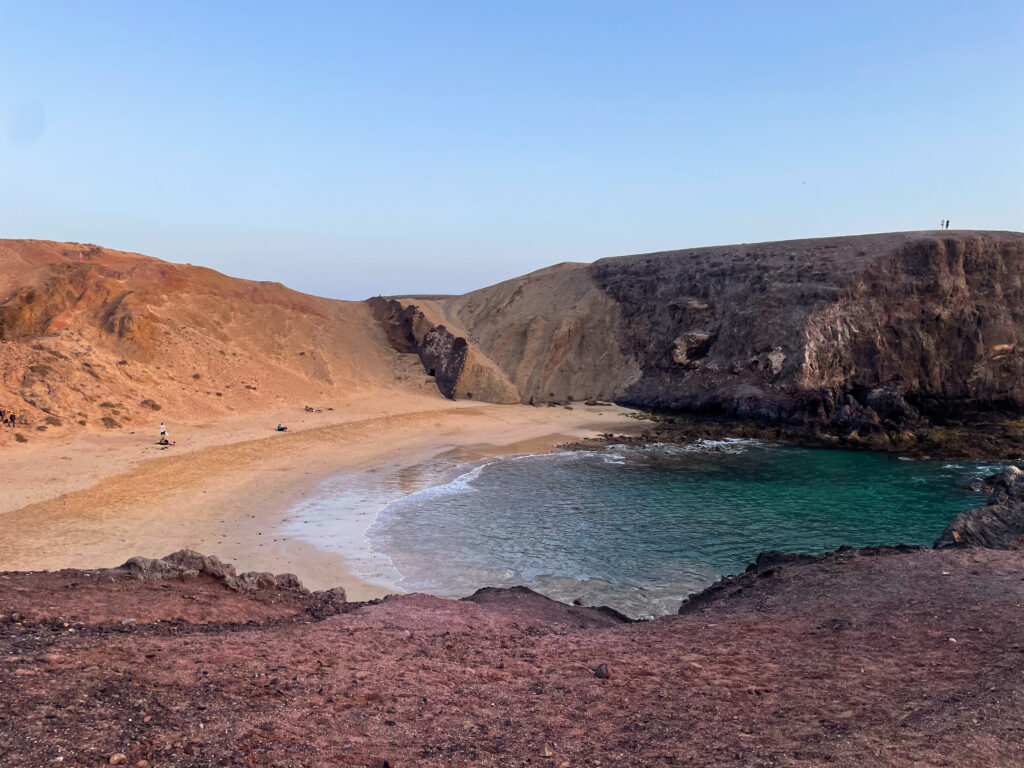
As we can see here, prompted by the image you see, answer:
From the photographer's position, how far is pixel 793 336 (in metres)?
41.2

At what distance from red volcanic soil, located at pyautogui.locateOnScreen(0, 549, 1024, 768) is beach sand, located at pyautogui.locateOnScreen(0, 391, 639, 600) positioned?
5085 millimetres

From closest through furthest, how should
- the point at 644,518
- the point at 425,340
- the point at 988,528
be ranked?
the point at 988,528 → the point at 644,518 → the point at 425,340

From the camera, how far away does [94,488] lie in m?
20.8

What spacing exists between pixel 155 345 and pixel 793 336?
132 feet

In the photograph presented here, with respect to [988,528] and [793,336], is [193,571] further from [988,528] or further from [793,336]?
[793,336]

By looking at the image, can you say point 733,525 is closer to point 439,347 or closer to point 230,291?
point 439,347

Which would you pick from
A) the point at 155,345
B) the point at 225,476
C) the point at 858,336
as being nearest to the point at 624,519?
the point at 225,476

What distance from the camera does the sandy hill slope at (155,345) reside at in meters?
29.8

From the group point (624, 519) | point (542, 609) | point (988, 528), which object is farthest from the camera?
point (624, 519)

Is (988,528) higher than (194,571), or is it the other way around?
(194,571)

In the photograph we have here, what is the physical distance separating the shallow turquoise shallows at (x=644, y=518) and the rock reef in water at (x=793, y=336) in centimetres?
892

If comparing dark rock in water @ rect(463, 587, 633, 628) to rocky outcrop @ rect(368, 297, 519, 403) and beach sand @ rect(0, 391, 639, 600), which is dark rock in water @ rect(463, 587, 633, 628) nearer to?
beach sand @ rect(0, 391, 639, 600)

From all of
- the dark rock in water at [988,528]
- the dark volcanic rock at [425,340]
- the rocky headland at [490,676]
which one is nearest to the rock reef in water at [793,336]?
the dark volcanic rock at [425,340]

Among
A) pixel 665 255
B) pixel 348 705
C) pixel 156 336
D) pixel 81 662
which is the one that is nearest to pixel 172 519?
pixel 81 662
